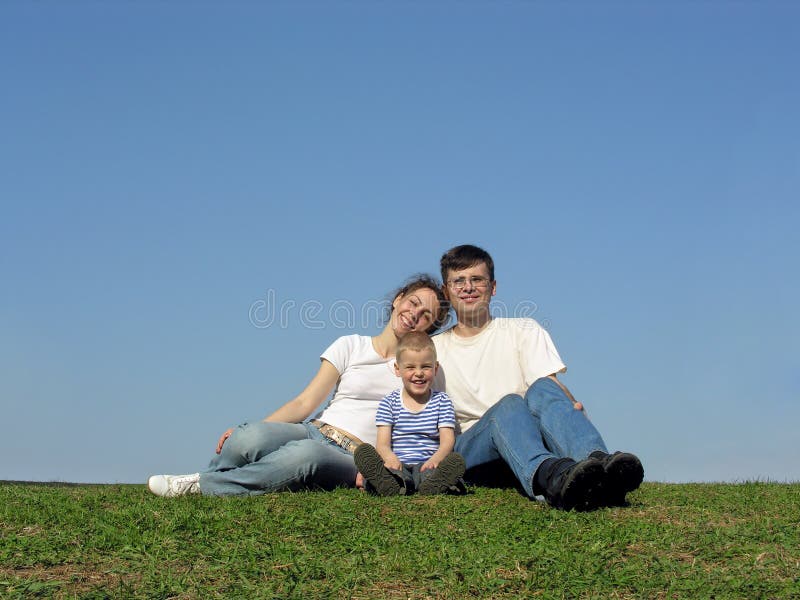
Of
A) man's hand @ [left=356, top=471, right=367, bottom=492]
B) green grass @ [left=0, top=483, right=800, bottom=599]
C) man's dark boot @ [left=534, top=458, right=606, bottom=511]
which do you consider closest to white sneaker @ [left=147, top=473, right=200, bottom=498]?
green grass @ [left=0, top=483, right=800, bottom=599]

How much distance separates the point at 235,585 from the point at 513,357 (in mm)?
4093

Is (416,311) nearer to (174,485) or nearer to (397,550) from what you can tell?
(174,485)

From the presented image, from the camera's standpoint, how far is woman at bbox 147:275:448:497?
24.6 ft

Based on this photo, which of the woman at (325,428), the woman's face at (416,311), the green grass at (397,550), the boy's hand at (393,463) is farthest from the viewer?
the woman's face at (416,311)

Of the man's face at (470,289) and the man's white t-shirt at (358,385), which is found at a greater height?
the man's face at (470,289)

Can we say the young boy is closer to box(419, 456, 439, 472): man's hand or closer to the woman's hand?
box(419, 456, 439, 472): man's hand

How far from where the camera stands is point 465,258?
8.28 m

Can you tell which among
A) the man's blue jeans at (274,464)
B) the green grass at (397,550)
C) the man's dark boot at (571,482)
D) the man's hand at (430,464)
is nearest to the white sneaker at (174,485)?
the man's blue jeans at (274,464)

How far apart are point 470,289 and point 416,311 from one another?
0.61m

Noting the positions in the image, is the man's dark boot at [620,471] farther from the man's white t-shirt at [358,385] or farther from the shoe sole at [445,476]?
the man's white t-shirt at [358,385]

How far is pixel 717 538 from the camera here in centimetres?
550

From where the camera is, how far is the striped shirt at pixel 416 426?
302 inches

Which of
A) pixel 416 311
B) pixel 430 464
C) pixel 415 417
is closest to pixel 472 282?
pixel 416 311

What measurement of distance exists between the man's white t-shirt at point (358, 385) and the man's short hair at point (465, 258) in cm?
119
